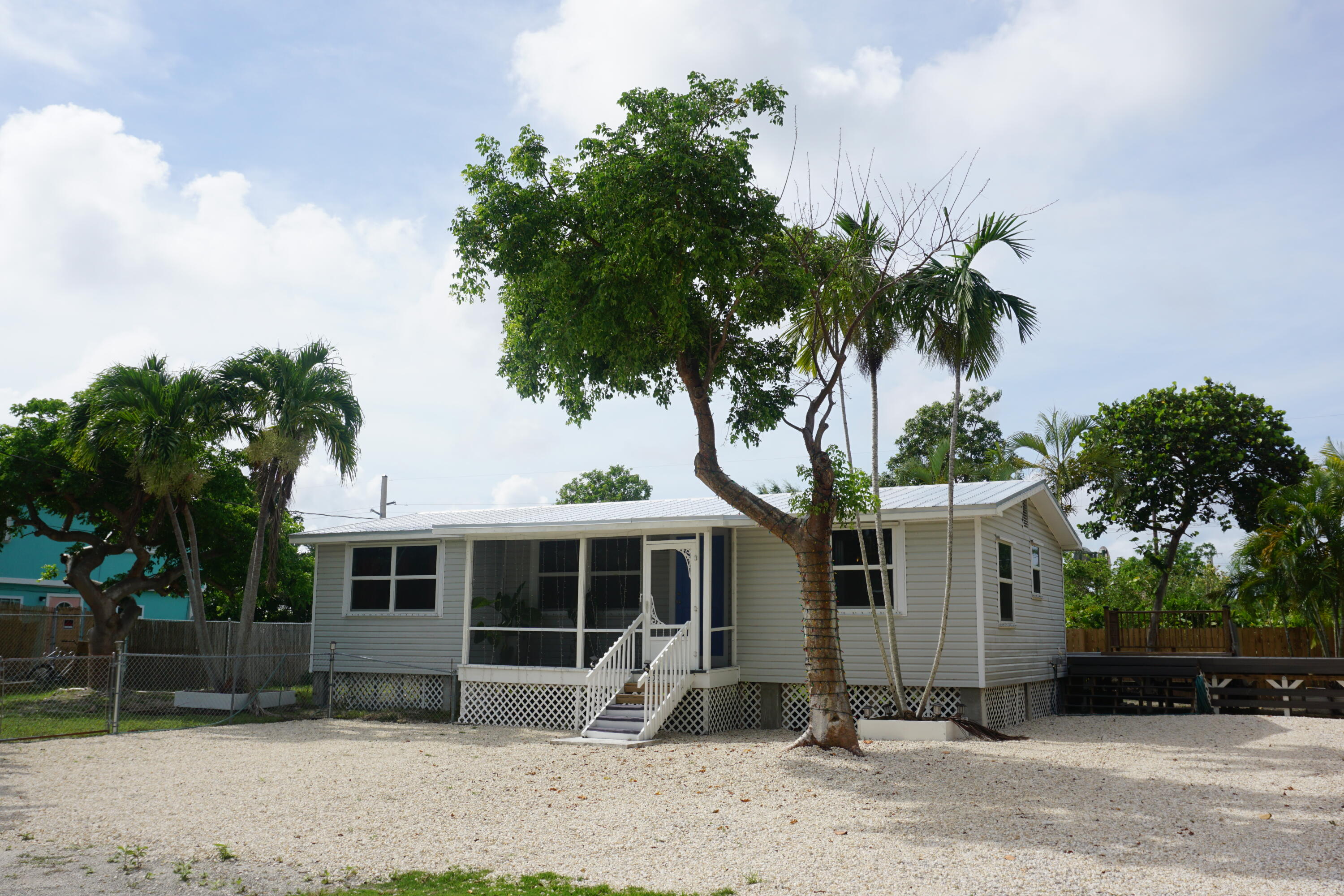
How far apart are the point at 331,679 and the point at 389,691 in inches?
83.6

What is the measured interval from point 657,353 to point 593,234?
1862mm

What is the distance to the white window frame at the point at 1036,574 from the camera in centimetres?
1753

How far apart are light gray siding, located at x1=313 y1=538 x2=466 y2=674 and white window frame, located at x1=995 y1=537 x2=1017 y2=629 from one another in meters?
8.85

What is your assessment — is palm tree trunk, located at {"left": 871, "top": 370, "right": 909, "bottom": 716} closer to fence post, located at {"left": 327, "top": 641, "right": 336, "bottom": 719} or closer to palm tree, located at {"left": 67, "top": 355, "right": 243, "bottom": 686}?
fence post, located at {"left": 327, "top": 641, "right": 336, "bottom": 719}

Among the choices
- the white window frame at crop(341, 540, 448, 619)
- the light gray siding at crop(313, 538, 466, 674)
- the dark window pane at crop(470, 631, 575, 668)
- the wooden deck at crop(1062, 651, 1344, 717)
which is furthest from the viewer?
the white window frame at crop(341, 540, 448, 619)

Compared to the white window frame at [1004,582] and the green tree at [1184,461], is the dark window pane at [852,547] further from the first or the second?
the green tree at [1184,461]

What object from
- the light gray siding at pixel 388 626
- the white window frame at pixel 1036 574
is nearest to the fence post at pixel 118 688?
the light gray siding at pixel 388 626

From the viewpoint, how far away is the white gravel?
6316mm

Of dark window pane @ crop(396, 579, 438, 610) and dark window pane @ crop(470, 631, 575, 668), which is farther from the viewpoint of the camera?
dark window pane @ crop(396, 579, 438, 610)

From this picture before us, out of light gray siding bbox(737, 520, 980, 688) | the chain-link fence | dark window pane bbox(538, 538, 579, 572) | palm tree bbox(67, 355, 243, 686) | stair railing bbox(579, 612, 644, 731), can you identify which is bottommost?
the chain-link fence

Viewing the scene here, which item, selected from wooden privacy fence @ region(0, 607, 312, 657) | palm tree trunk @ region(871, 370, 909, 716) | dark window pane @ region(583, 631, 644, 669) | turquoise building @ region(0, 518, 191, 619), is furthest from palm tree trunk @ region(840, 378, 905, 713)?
turquoise building @ region(0, 518, 191, 619)

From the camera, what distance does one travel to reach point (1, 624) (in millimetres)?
21609

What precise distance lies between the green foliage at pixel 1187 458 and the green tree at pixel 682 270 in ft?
57.2

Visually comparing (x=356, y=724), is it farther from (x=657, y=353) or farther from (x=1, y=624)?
(x=1, y=624)
